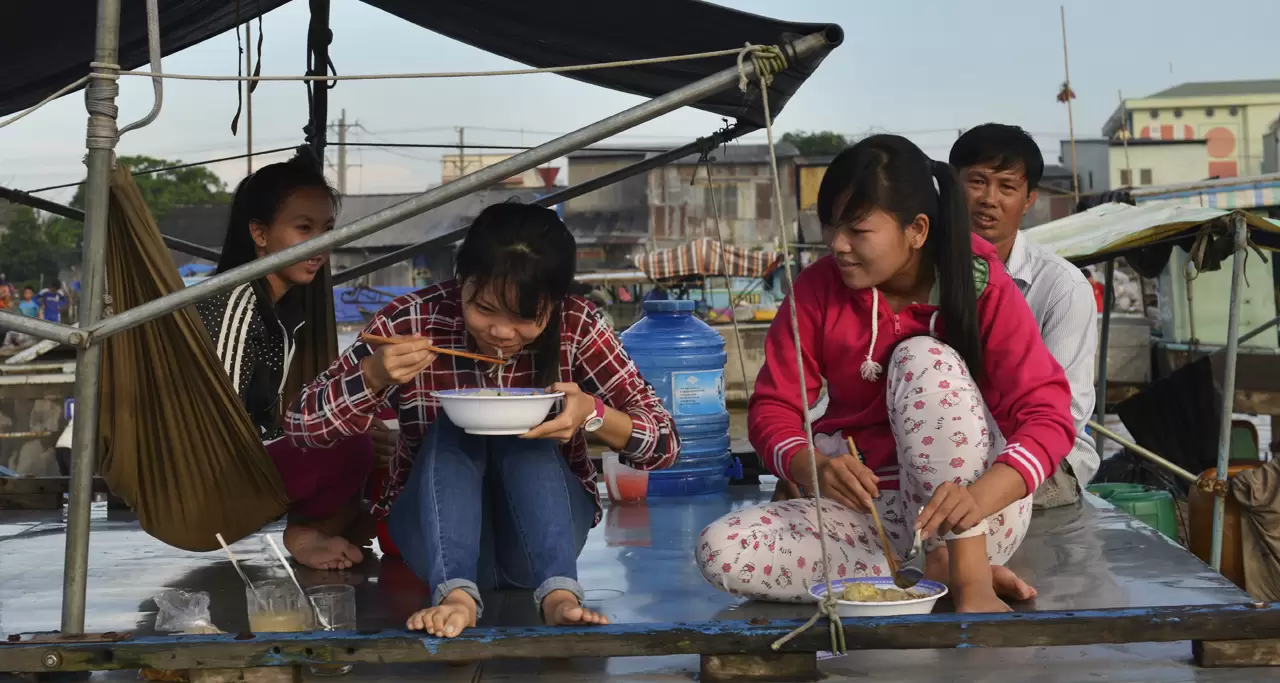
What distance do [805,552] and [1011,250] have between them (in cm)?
197

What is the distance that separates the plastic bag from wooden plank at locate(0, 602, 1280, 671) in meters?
0.34

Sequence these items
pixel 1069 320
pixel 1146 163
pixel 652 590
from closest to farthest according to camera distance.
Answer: pixel 652 590, pixel 1069 320, pixel 1146 163

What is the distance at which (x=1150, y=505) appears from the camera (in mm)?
5324

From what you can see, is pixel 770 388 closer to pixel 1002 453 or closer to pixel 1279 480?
pixel 1002 453

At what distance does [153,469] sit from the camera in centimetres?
290

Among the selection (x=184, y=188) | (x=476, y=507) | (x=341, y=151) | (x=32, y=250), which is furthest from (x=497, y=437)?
(x=184, y=188)

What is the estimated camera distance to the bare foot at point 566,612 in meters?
2.39

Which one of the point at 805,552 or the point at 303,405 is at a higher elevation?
the point at 303,405

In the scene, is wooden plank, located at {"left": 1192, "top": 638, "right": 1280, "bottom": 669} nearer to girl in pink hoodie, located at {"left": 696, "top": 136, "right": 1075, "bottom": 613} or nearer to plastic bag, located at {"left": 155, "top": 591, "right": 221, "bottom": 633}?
girl in pink hoodie, located at {"left": 696, "top": 136, "right": 1075, "bottom": 613}

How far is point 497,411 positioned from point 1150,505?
3956 mm

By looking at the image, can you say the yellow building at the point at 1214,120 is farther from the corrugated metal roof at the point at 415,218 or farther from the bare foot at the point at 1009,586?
the bare foot at the point at 1009,586

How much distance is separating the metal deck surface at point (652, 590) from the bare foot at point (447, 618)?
0.53ft

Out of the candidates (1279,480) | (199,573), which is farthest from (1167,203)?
(199,573)

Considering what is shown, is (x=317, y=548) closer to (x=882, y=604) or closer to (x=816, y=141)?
(x=882, y=604)
